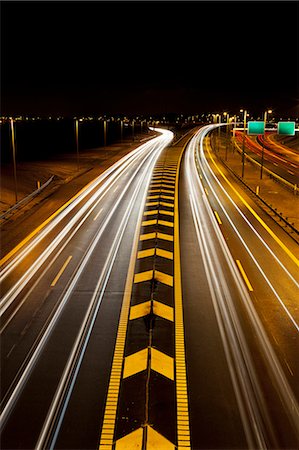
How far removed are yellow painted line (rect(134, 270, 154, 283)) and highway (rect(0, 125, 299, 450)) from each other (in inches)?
4.1

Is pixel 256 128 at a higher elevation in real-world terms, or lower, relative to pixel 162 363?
higher

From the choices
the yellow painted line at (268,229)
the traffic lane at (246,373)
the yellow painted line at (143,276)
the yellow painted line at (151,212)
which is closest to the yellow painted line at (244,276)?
the traffic lane at (246,373)

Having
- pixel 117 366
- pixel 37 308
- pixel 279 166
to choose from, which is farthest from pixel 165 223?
pixel 279 166

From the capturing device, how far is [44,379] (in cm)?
1463

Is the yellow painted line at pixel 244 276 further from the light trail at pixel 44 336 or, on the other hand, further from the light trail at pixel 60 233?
the light trail at pixel 60 233

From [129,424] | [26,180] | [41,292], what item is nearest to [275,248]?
[41,292]

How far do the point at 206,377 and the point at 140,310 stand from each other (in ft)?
17.7

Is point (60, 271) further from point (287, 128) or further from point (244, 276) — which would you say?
point (287, 128)

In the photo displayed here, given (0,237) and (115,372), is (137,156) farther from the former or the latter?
(115,372)

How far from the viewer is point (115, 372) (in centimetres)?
1495

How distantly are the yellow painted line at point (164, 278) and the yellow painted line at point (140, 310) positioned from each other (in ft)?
9.04

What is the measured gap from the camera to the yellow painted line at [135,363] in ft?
48.9

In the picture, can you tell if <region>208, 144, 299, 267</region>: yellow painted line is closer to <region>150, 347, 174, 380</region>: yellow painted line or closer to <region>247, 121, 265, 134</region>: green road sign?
<region>247, 121, 265, 134</region>: green road sign

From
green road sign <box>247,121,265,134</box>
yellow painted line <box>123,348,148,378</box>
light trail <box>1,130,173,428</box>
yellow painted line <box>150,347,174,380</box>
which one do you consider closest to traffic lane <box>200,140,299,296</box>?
green road sign <box>247,121,265,134</box>
